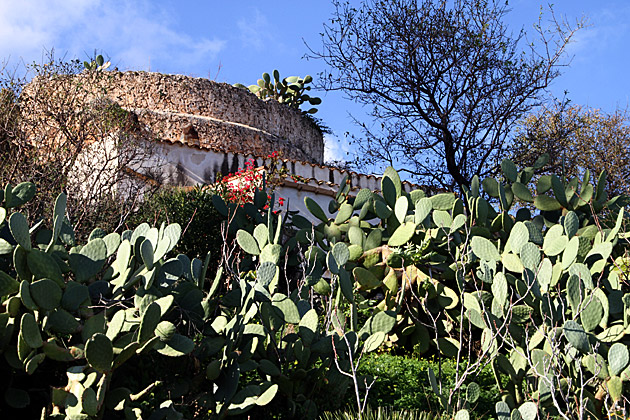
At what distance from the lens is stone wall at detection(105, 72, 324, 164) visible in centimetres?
1350

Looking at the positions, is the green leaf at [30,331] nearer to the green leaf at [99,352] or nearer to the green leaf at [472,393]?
the green leaf at [99,352]

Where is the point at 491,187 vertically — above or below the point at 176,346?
above

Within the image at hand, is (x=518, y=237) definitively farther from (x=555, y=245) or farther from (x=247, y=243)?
(x=247, y=243)

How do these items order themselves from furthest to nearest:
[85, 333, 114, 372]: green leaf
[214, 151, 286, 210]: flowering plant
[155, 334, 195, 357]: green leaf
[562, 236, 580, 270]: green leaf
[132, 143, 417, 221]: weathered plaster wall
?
[132, 143, 417, 221]: weathered plaster wall
[214, 151, 286, 210]: flowering plant
[562, 236, 580, 270]: green leaf
[155, 334, 195, 357]: green leaf
[85, 333, 114, 372]: green leaf

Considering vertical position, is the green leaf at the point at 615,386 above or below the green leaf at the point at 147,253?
below

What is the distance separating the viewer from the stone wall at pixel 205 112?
1350cm

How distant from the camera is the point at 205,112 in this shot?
14266 millimetres

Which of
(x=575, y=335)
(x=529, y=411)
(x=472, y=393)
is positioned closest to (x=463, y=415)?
(x=529, y=411)

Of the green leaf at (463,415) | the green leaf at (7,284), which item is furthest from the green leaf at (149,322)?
the green leaf at (463,415)

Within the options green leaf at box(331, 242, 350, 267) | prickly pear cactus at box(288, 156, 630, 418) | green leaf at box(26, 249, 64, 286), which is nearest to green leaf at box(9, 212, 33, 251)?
green leaf at box(26, 249, 64, 286)

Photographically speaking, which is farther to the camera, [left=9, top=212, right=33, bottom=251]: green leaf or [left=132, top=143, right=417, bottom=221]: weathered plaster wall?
[left=132, top=143, right=417, bottom=221]: weathered plaster wall

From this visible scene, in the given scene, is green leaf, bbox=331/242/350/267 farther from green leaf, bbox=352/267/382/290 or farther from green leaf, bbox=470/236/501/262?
green leaf, bbox=470/236/501/262

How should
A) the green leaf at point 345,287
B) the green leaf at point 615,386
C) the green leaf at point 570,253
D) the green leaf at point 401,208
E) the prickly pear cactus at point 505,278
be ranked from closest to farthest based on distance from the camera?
the green leaf at point 615,386
the prickly pear cactus at point 505,278
the green leaf at point 345,287
the green leaf at point 570,253
the green leaf at point 401,208

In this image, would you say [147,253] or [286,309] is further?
[286,309]
